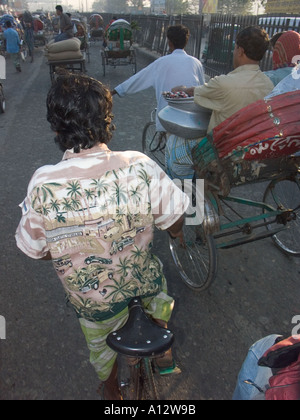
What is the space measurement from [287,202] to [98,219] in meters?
2.63

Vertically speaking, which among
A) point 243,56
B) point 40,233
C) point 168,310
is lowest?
point 168,310

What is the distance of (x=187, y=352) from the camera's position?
2475 mm

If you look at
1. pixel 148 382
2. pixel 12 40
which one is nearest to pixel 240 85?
pixel 148 382

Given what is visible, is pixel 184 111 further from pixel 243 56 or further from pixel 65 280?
pixel 65 280

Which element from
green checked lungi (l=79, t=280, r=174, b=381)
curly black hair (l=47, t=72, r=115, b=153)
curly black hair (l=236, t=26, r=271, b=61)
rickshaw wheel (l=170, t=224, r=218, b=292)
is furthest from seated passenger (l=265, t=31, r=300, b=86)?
green checked lungi (l=79, t=280, r=174, b=381)

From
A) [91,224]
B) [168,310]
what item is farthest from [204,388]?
[91,224]

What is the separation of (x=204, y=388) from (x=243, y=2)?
79.7m

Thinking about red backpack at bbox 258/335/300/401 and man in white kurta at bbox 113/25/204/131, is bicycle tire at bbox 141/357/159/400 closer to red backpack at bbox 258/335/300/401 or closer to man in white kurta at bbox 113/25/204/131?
red backpack at bbox 258/335/300/401

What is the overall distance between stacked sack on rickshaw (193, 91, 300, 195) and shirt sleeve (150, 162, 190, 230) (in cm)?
92

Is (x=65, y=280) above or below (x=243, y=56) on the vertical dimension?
below

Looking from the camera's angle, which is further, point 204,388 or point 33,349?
point 33,349

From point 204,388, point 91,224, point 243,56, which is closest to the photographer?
point 91,224

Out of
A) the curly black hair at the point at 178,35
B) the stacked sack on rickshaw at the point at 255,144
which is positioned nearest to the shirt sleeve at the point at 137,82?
the curly black hair at the point at 178,35

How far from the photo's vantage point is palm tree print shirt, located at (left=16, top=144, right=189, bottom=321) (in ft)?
4.33
